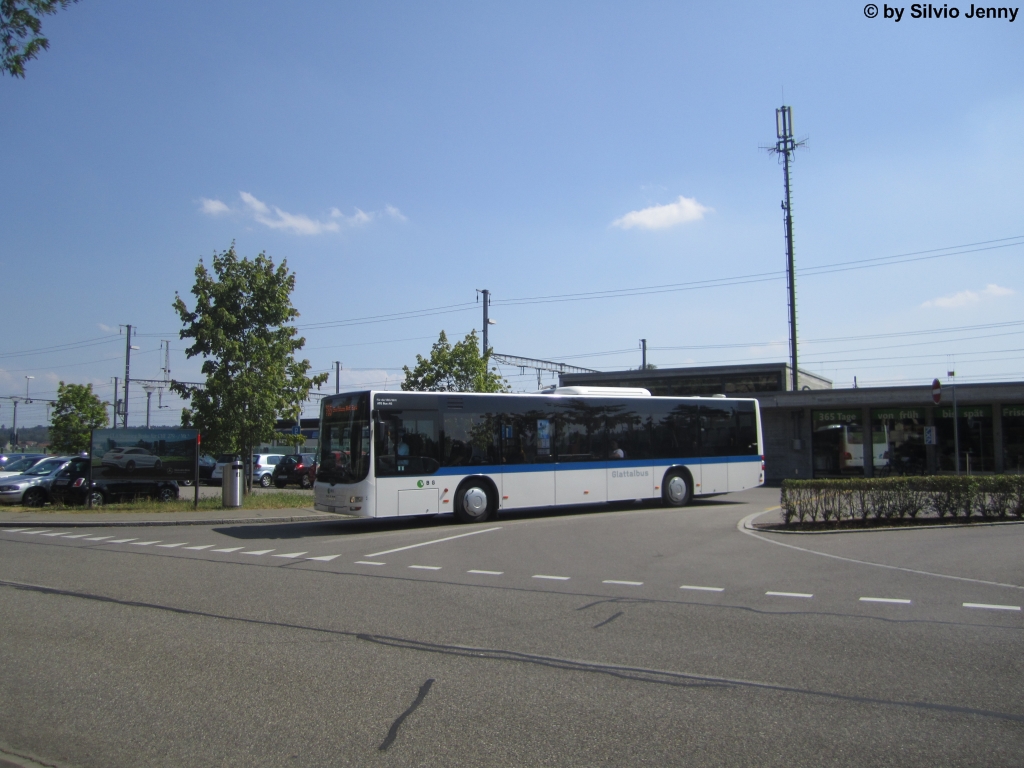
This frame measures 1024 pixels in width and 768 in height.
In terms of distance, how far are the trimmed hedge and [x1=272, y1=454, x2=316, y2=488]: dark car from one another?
2364 centimetres

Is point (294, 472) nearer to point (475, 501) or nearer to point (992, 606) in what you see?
point (475, 501)

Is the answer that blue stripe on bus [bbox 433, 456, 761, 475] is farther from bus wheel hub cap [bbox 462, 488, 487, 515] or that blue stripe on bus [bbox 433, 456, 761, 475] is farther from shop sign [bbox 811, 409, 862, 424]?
shop sign [bbox 811, 409, 862, 424]

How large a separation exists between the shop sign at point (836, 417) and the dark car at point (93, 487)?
26.4 m

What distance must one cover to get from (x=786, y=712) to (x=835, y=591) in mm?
4718

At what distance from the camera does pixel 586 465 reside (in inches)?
792

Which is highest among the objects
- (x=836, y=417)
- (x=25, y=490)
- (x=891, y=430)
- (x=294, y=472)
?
(x=836, y=417)

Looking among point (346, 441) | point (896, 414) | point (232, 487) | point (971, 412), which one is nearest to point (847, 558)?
point (346, 441)

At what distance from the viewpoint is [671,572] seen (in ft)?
35.9

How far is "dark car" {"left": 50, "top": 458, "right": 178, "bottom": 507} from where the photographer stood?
76.7 ft

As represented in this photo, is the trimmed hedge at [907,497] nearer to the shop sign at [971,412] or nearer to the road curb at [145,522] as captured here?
the road curb at [145,522]

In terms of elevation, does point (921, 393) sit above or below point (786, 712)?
above

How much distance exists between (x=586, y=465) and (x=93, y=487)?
14.8 m

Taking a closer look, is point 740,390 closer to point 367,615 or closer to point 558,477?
point 558,477

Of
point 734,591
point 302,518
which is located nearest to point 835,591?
point 734,591
